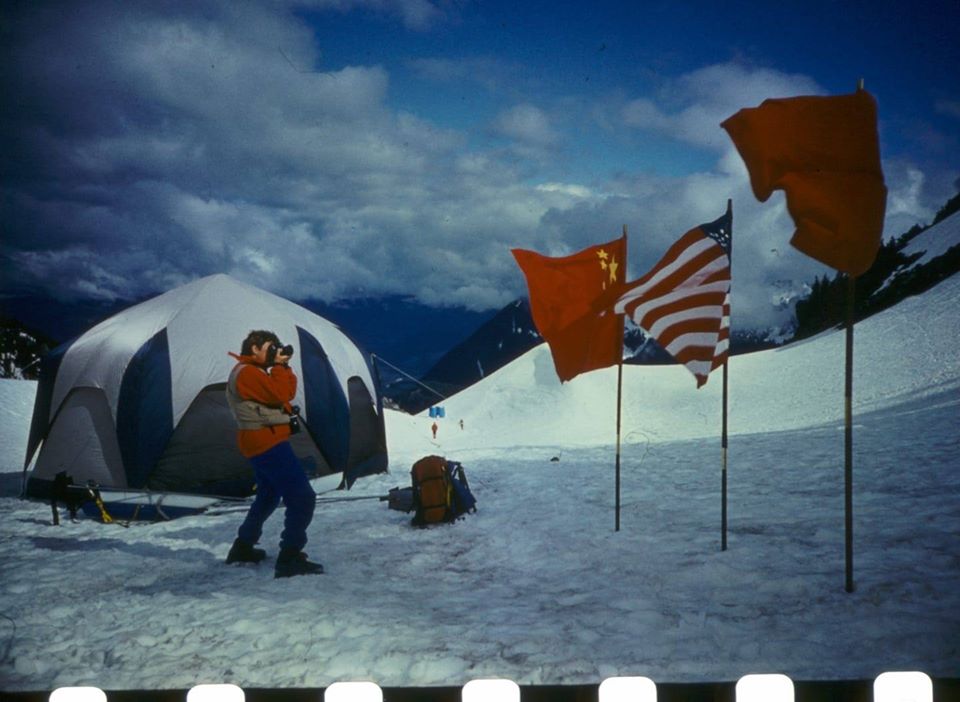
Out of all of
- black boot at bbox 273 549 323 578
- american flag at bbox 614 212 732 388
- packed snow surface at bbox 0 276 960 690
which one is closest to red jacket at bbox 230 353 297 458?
black boot at bbox 273 549 323 578

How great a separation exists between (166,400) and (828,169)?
5389mm

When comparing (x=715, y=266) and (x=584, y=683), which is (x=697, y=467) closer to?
(x=715, y=266)

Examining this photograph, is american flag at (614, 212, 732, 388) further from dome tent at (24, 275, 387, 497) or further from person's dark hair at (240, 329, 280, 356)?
dome tent at (24, 275, 387, 497)

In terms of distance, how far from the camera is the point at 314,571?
3506 mm

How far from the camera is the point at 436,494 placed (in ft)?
15.4

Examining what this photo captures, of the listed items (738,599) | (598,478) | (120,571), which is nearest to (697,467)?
(598,478)

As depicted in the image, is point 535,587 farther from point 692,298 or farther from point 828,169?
point 828,169

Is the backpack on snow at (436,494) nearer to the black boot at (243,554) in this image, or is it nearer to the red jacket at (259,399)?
the black boot at (243,554)

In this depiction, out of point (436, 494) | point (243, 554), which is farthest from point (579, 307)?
point (243, 554)

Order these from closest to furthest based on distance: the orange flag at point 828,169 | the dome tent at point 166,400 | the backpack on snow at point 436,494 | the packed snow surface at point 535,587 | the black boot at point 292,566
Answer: the packed snow surface at point 535,587 < the orange flag at point 828,169 < the black boot at point 292,566 < the backpack on snow at point 436,494 < the dome tent at point 166,400

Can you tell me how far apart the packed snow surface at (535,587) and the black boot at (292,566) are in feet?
0.28

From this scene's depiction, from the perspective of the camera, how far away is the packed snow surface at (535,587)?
253 centimetres

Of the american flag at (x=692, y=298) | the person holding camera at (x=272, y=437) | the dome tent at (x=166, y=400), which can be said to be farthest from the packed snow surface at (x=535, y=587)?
the american flag at (x=692, y=298)

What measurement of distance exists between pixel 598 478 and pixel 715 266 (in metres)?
3.45
